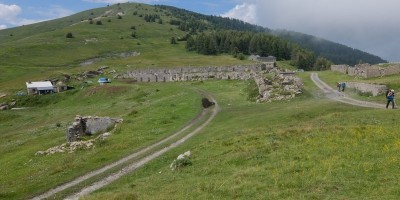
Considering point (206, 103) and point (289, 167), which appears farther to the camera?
point (206, 103)

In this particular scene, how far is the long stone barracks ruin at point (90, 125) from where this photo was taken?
5081 cm

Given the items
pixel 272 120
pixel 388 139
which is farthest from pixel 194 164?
pixel 272 120

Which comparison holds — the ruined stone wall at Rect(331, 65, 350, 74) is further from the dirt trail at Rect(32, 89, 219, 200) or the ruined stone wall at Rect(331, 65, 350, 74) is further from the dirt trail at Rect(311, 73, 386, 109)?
the dirt trail at Rect(32, 89, 219, 200)

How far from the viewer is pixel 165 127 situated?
47.9 metres

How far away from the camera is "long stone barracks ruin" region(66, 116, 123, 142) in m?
50.8

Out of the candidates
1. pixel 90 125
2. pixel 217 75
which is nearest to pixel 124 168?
pixel 90 125

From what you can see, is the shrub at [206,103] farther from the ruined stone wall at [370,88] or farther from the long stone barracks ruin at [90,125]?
the ruined stone wall at [370,88]

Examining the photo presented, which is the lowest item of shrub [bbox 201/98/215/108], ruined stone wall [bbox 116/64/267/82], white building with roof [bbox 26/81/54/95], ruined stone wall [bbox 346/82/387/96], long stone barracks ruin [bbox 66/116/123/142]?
white building with roof [bbox 26/81/54/95]

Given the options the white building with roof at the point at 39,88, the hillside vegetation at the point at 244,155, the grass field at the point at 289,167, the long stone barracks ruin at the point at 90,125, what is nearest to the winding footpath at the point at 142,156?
the hillside vegetation at the point at 244,155

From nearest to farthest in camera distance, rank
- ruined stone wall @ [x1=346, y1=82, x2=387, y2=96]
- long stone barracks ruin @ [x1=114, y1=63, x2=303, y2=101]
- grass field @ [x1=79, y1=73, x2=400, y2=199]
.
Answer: grass field @ [x1=79, y1=73, x2=400, y2=199], ruined stone wall @ [x1=346, y1=82, x2=387, y2=96], long stone barracks ruin @ [x1=114, y1=63, x2=303, y2=101]

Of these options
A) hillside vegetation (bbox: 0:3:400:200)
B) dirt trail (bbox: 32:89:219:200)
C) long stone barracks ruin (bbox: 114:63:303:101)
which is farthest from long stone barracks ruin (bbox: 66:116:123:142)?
long stone barracks ruin (bbox: 114:63:303:101)

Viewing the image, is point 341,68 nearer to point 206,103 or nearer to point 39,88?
point 206,103

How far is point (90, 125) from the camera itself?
52.4 metres

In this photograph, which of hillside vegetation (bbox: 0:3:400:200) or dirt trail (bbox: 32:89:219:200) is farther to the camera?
dirt trail (bbox: 32:89:219:200)
